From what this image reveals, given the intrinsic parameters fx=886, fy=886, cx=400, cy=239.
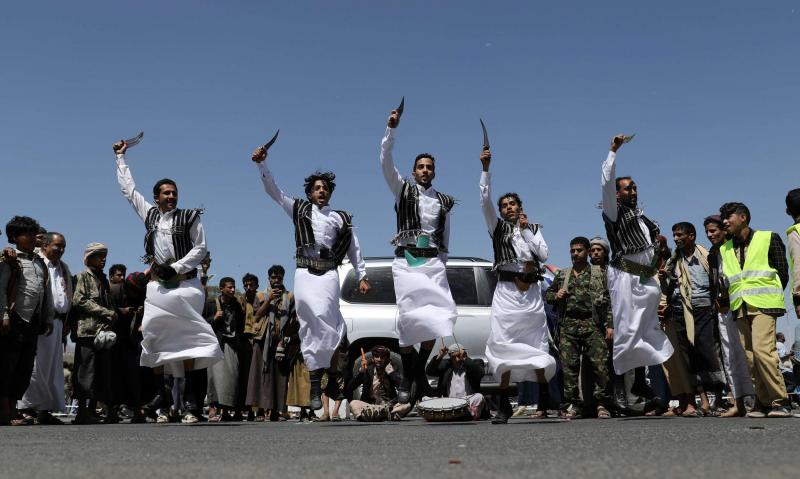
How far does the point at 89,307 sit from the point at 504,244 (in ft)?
15.0

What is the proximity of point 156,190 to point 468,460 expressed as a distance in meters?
5.51

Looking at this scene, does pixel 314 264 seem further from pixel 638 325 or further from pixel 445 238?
pixel 638 325

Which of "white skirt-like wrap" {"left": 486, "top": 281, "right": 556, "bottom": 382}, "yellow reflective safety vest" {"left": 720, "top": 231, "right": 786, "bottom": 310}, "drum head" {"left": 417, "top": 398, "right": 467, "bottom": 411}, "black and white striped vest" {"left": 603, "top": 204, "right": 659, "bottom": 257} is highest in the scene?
"black and white striped vest" {"left": 603, "top": 204, "right": 659, "bottom": 257}

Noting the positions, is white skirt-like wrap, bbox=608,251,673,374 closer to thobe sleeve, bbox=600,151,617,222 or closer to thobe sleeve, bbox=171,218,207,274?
thobe sleeve, bbox=600,151,617,222

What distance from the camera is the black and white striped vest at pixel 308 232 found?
26.6ft

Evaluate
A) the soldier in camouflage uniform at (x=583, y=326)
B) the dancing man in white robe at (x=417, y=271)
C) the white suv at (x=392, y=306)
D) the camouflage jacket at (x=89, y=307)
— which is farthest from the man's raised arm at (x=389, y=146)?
the white suv at (x=392, y=306)

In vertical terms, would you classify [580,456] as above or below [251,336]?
below

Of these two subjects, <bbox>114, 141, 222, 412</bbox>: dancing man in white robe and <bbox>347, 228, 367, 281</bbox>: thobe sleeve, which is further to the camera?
<bbox>347, 228, 367, 281</bbox>: thobe sleeve

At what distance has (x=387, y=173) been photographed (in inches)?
314

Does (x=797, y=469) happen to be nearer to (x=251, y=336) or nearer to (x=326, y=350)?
(x=326, y=350)

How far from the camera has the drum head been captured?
7.84 m

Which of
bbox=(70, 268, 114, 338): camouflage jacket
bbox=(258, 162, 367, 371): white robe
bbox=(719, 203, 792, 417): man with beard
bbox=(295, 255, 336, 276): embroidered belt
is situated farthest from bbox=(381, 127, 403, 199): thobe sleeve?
bbox=(70, 268, 114, 338): camouflage jacket

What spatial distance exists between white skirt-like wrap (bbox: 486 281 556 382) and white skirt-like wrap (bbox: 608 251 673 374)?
77cm

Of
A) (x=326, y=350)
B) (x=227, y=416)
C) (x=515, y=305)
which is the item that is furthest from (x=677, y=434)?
(x=227, y=416)
